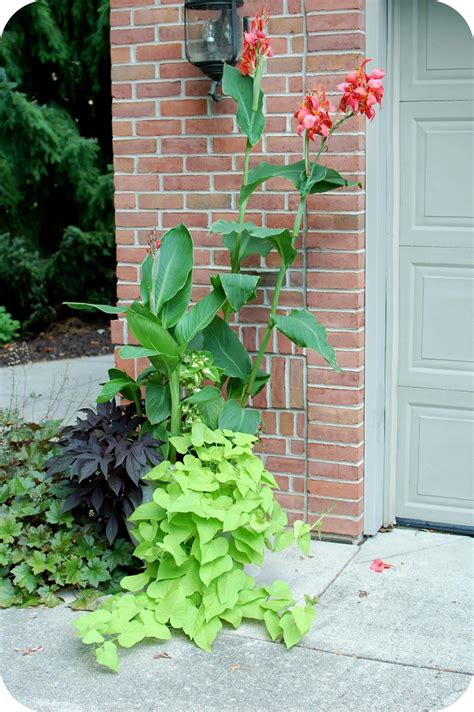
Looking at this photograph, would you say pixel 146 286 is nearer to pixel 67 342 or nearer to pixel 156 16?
pixel 156 16

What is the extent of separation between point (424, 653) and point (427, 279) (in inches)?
57.6

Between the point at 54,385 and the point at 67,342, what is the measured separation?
7.74 ft

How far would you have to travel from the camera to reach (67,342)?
820 centimetres

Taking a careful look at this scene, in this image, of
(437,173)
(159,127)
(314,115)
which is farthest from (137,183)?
(437,173)

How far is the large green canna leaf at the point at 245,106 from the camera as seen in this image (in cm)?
345

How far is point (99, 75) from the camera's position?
29.4ft

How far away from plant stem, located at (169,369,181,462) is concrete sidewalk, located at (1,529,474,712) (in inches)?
22.6

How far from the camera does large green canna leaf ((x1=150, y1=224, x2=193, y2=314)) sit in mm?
3375

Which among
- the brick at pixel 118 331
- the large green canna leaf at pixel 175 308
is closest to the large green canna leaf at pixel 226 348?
the large green canna leaf at pixel 175 308

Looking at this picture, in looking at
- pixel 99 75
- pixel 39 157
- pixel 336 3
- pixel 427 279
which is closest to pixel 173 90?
pixel 336 3

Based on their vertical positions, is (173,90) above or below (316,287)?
above

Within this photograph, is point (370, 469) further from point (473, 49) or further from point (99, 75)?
point (99, 75)

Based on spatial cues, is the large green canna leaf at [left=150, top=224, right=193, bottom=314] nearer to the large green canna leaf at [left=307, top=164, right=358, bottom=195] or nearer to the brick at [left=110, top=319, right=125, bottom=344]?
the large green canna leaf at [left=307, top=164, right=358, bottom=195]

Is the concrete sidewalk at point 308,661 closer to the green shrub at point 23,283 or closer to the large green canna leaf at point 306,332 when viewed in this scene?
the large green canna leaf at point 306,332
